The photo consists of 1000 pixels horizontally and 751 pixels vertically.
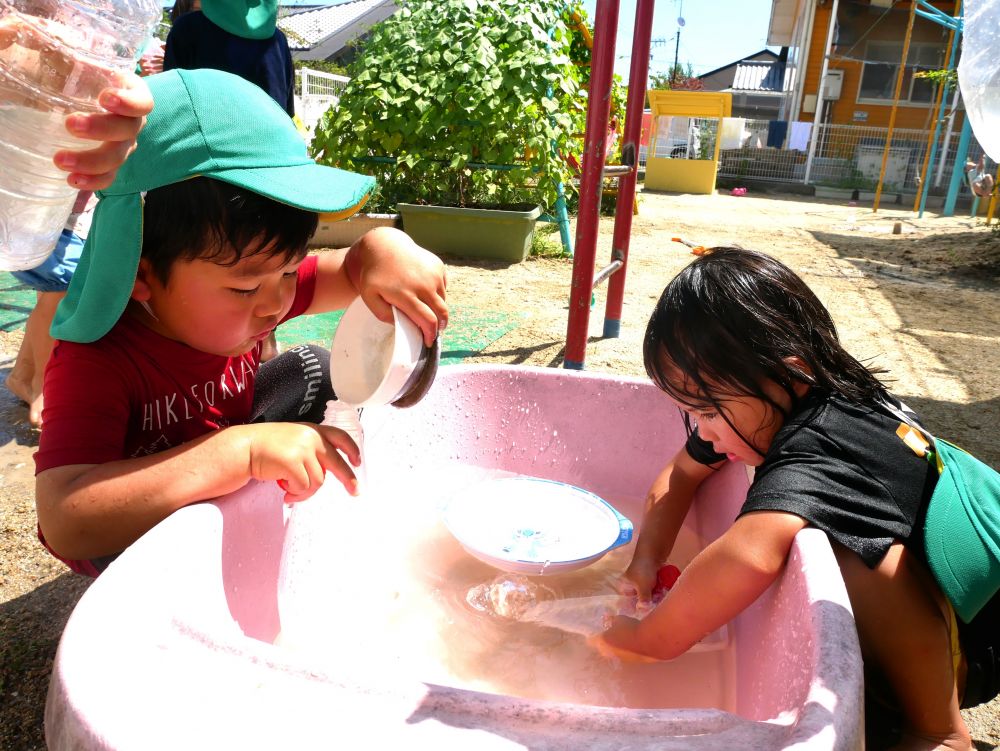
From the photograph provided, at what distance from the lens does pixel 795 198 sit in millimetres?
12109

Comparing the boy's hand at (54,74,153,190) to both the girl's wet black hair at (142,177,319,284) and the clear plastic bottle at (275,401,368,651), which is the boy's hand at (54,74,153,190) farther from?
the clear plastic bottle at (275,401,368,651)

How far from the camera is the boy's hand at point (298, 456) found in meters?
0.94

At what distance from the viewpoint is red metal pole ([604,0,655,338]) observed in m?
2.63

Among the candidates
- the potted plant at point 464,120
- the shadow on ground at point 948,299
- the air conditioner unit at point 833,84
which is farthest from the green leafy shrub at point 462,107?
the air conditioner unit at point 833,84

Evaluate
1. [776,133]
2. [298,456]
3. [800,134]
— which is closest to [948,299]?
[298,456]

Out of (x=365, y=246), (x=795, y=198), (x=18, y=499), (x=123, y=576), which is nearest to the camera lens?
(x=123, y=576)

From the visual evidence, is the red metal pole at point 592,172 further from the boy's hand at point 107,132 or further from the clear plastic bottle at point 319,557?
the boy's hand at point 107,132

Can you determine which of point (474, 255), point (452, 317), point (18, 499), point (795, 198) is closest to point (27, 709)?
point (18, 499)

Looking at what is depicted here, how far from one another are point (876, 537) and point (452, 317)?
2.48 m

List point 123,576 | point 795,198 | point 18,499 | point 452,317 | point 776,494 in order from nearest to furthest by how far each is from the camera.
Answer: point 123,576 < point 776,494 < point 18,499 < point 452,317 < point 795,198

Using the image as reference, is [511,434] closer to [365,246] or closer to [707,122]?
[365,246]

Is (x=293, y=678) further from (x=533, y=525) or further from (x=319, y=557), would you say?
(x=533, y=525)

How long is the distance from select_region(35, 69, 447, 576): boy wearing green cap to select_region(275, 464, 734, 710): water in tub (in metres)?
0.27

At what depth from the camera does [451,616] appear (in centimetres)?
125
